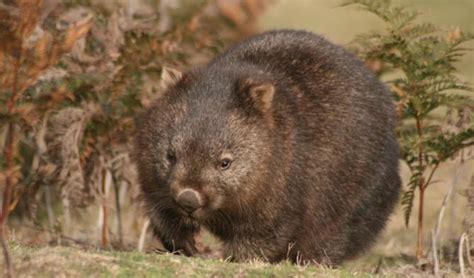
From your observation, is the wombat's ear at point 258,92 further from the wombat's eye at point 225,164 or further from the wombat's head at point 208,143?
the wombat's eye at point 225,164

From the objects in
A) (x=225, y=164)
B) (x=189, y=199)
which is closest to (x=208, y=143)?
(x=225, y=164)

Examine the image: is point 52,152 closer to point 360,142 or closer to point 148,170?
point 148,170

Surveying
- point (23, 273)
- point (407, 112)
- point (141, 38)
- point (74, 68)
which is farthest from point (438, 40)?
point (23, 273)

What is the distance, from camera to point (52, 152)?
8602 mm

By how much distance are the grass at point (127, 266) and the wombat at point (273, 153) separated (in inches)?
21.6

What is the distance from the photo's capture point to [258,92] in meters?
6.81

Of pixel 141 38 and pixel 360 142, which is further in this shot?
pixel 141 38

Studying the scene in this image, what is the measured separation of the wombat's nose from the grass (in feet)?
1.29

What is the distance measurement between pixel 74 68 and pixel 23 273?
3.16 m

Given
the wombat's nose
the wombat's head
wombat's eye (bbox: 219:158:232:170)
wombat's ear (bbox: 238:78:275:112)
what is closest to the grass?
the wombat's nose

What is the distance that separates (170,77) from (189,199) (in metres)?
1.19

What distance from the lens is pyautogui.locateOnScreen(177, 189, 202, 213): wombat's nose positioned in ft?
20.6

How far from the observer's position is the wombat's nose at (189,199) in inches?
247

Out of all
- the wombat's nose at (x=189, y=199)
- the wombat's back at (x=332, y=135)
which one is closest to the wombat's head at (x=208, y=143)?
the wombat's nose at (x=189, y=199)
